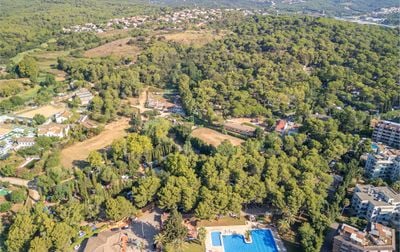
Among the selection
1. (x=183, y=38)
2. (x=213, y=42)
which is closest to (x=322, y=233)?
(x=213, y=42)

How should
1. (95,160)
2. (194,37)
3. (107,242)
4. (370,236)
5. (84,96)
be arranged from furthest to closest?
(194,37) → (84,96) → (95,160) → (107,242) → (370,236)

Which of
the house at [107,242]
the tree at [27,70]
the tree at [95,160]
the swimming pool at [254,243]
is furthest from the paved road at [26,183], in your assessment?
the tree at [27,70]

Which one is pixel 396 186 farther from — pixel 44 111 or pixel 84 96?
pixel 44 111

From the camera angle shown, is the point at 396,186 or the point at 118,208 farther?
the point at 396,186

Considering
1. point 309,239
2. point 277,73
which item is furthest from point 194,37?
point 309,239

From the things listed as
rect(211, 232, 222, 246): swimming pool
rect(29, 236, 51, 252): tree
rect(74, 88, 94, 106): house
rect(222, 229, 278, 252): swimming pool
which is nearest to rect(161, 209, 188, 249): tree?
rect(211, 232, 222, 246): swimming pool
